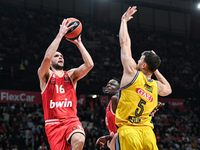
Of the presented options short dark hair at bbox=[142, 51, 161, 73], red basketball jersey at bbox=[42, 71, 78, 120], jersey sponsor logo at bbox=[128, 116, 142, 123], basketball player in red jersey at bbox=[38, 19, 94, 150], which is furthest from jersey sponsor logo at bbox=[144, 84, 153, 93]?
red basketball jersey at bbox=[42, 71, 78, 120]

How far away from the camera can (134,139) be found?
11.2 ft

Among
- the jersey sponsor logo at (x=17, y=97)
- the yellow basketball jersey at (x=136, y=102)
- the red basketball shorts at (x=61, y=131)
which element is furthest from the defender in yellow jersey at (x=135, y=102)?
the jersey sponsor logo at (x=17, y=97)

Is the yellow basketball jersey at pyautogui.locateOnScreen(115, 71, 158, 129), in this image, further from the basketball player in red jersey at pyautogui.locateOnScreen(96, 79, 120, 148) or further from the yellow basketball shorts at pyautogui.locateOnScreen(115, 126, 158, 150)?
the basketball player in red jersey at pyautogui.locateOnScreen(96, 79, 120, 148)

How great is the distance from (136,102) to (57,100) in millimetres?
1472

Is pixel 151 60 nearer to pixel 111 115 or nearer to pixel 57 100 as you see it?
pixel 57 100

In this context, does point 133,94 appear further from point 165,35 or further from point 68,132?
point 165,35

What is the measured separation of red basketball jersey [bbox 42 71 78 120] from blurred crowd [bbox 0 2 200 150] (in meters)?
8.09

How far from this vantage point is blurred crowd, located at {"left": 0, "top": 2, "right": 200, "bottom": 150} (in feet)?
44.4

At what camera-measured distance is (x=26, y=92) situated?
15.6m

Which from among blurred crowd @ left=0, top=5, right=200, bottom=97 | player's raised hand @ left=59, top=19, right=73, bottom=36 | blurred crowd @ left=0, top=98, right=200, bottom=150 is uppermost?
blurred crowd @ left=0, top=5, right=200, bottom=97

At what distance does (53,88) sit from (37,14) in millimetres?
16995

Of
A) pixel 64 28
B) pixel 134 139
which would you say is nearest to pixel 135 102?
pixel 134 139

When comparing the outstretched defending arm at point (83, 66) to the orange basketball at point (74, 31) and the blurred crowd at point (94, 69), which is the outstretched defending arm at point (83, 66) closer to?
the orange basketball at point (74, 31)

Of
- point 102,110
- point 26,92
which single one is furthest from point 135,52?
point 26,92
